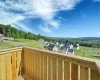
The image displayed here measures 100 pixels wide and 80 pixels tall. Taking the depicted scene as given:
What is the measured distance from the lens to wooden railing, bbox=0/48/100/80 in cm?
161

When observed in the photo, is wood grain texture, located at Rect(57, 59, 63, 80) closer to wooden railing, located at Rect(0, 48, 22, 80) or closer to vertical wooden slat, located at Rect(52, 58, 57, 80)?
vertical wooden slat, located at Rect(52, 58, 57, 80)

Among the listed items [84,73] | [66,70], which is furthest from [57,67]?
[84,73]

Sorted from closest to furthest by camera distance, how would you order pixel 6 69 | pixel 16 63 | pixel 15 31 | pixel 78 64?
pixel 78 64 → pixel 6 69 → pixel 16 63 → pixel 15 31

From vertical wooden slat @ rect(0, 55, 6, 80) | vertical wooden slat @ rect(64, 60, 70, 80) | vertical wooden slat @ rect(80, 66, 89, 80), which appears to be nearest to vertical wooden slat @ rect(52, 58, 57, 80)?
vertical wooden slat @ rect(64, 60, 70, 80)

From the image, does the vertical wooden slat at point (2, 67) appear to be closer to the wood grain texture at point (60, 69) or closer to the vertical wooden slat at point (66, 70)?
the wood grain texture at point (60, 69)

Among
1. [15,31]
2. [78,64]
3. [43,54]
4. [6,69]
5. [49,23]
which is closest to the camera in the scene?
[78,64]

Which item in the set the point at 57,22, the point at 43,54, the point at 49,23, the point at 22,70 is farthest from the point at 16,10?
the point at 43,54

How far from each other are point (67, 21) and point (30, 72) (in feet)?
61.3

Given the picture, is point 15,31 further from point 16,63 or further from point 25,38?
point 16,63

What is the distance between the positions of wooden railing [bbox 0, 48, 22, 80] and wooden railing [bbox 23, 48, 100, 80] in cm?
22

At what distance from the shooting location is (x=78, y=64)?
5.70ft

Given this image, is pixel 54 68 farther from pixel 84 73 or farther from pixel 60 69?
pixel 84 73

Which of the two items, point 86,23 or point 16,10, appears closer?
point 16,10

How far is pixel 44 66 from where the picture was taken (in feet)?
8.91
